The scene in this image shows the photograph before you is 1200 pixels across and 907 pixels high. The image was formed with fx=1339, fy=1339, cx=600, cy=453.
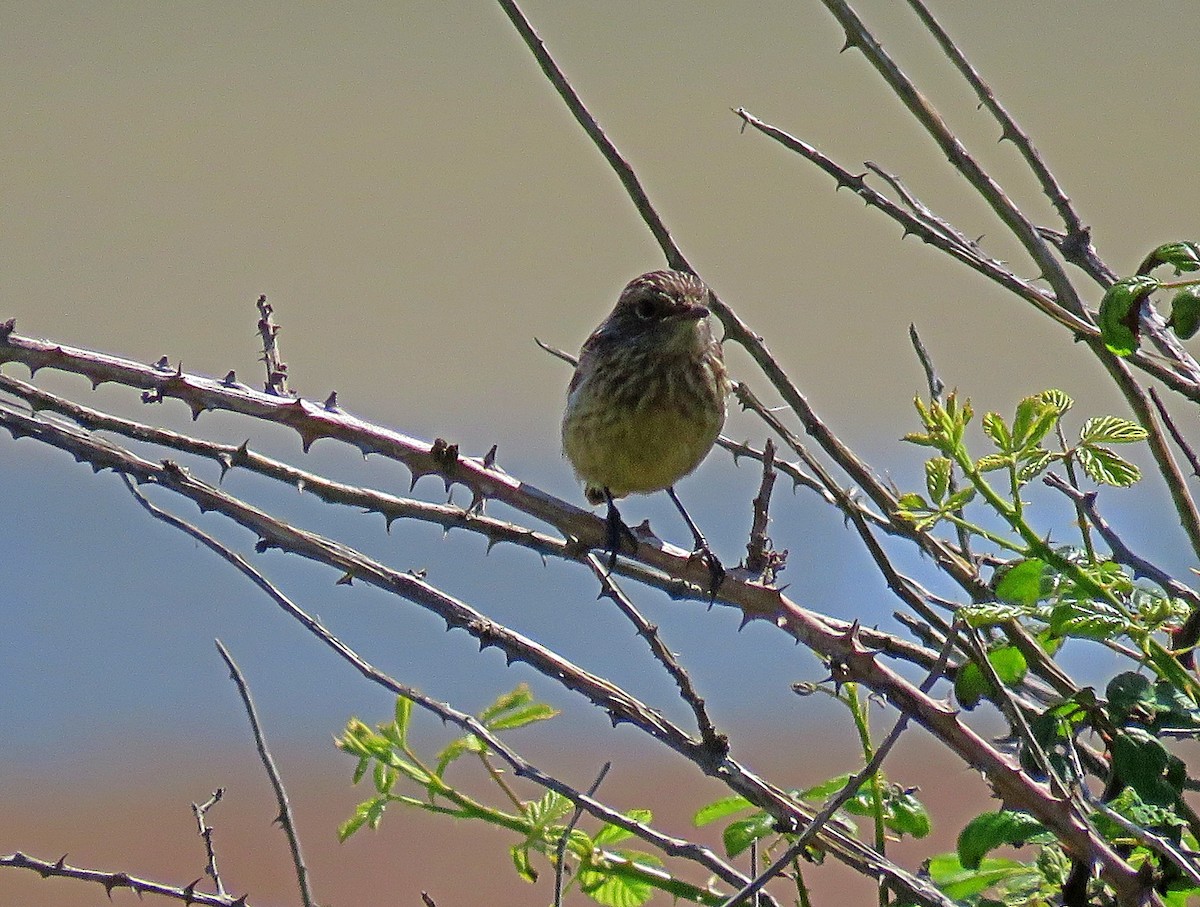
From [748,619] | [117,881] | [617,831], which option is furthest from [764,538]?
[117,881]

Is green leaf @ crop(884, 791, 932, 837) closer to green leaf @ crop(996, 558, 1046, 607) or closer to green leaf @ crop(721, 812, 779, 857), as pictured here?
green leaf @ crop(721, 812, 779, 857)

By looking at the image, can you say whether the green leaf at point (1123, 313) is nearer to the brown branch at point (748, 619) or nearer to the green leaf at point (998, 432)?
the green leaf at point (998, 432)

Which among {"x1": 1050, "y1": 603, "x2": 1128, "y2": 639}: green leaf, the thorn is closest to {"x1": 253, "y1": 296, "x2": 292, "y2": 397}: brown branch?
the thorn

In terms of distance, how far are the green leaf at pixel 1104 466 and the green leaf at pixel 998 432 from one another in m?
0.14

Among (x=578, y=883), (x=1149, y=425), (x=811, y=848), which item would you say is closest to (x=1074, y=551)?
(x=1149, y=425)

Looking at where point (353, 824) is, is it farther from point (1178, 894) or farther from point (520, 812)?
point (1178, 894)

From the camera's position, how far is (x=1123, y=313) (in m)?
1.88

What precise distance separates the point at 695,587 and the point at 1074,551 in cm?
92

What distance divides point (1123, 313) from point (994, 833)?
0.82 metres

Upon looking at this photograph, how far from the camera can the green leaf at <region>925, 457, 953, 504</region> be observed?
2.03 m

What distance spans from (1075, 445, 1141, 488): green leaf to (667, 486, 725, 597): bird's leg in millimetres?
723

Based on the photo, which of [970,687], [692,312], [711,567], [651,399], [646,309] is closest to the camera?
[970,687]

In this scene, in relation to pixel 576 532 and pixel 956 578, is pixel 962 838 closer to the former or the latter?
pixel 956 578

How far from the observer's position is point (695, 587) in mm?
2791
